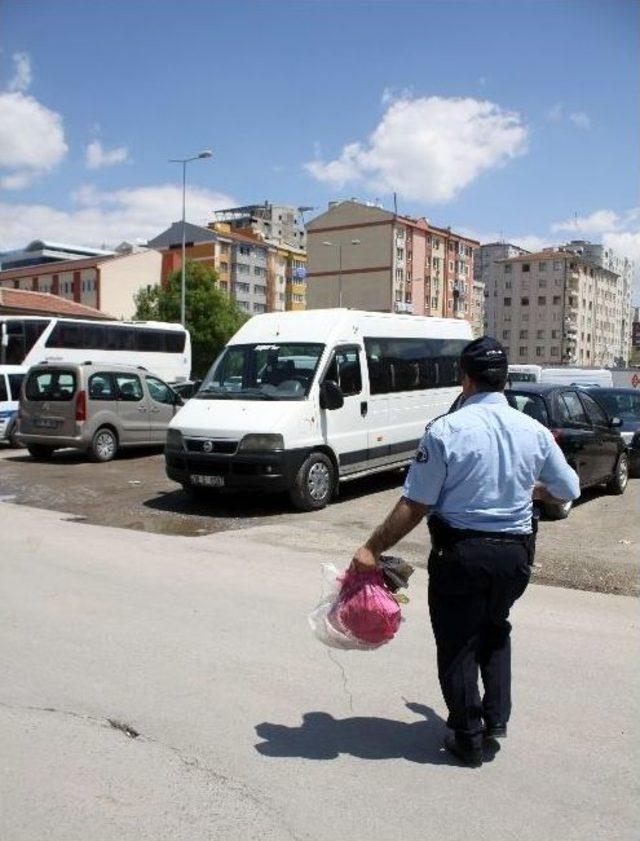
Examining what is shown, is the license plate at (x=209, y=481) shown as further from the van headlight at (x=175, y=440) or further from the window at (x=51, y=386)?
the window at (x=51, y=386)

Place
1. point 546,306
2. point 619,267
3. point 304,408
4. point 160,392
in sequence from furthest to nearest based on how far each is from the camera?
point 619,267 → point 546,306 → point 160,392 → point 304,408

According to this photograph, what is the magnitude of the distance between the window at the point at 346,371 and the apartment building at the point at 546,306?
116 metres

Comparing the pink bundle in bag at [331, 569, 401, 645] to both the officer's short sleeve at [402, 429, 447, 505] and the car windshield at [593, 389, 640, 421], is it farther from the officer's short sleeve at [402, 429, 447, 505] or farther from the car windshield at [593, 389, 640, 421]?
the car windshield at [593, 389, 640, 421]

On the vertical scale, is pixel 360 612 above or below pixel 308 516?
above

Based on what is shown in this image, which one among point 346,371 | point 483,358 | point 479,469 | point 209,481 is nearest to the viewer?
point 479,469

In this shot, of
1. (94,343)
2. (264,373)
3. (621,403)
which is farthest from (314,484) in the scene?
(94,343)

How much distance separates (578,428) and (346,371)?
10.2ft

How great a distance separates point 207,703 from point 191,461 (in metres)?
6.38

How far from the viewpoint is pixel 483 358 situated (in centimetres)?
353

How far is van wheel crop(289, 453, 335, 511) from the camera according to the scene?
10.4 m

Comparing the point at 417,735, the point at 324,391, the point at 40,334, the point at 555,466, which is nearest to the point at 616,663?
the point at 417,735

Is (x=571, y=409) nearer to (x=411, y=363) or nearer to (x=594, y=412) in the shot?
(x=594, y=412)

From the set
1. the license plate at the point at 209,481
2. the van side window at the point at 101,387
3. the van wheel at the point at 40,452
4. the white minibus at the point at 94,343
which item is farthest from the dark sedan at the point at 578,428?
the white minibus at the point at 94,343

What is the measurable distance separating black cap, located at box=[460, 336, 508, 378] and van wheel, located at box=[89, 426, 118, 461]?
1311cm
